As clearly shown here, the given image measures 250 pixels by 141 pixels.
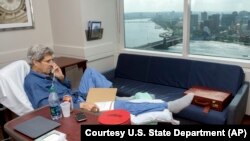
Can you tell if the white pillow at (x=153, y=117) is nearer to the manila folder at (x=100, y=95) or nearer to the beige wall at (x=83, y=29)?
the manila folder at (x=100, y=95)

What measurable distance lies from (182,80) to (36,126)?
2.12 m

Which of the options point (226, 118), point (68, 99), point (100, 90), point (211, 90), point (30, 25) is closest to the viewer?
point (68, 99)

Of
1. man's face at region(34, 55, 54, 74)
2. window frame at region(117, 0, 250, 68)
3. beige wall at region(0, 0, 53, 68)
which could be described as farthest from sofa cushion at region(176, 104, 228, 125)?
beige wall at region(0, 0, 53, 68)

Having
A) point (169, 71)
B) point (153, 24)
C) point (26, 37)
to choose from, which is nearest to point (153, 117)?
point (169, 71)

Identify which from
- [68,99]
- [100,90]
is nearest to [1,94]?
[68,99]

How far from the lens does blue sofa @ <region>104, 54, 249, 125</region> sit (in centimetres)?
235

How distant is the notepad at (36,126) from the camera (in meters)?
1.29

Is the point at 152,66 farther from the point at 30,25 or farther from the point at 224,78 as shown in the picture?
the point at 30,25

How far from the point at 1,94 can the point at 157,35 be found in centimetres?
238

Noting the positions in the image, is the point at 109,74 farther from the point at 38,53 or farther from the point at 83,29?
the point at 38,53

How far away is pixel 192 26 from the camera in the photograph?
3129 millimetres

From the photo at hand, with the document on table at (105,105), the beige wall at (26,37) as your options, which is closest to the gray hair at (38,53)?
the document on table at (105,105)

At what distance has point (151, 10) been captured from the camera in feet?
11.4

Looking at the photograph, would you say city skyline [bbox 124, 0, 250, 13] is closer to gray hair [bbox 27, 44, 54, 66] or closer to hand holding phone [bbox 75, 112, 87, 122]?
gray hair [bbox 27, 44, 54, 66]
